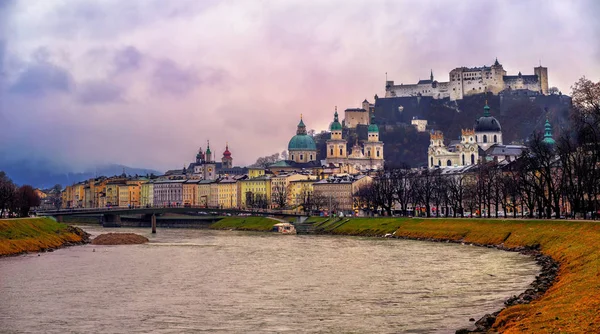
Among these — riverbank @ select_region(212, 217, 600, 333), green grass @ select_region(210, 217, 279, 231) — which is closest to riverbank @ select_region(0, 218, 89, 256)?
riverbank @ select_region(212, 217, 600, 333)

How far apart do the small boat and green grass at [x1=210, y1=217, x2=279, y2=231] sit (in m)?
3.37

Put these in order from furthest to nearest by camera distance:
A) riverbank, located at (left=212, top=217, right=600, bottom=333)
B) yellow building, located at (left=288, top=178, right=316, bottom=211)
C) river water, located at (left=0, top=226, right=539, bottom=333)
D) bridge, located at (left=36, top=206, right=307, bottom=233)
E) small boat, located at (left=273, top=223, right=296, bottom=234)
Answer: yellow building, located at (left=288, top=178, right=316, bottom=211)
bridge, located at (left=36, top=206, right=307, bottom=233)
small boat, located at (left=273, top=223, right=296, bottom=234)
river water, located at (left=0, top=226, right=539, bottom=333)
riverbank, located at (left=212, top=217, right=600, bottom=333)

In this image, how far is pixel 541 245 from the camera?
53031 mm

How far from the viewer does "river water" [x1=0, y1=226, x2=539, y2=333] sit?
29.8m

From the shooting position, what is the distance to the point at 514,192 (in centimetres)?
7962

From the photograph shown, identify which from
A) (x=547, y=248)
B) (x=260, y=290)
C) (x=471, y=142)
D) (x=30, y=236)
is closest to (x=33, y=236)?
(x=30, y=236)

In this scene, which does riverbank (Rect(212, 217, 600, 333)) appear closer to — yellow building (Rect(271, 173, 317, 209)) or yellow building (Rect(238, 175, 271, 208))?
yellow building (Rect(271, 173, 317, 209))

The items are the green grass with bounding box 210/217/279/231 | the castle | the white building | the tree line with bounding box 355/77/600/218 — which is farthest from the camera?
the white building

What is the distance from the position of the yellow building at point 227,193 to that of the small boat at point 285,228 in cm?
8081

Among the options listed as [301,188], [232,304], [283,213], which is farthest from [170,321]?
[301,188]

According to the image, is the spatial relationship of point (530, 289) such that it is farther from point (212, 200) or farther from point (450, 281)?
point (212, 200)

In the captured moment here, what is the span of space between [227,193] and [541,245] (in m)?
140

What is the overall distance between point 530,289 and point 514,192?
46896 mm

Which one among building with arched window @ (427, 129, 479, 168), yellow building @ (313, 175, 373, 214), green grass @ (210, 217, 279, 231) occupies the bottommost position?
green grass @ (210, 217, 279, 231)
